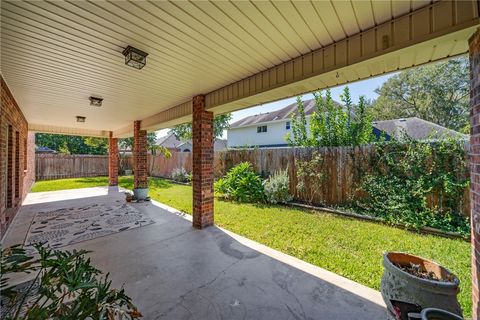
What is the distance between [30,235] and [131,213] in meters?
1.98

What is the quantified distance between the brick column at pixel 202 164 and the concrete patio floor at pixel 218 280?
44cm

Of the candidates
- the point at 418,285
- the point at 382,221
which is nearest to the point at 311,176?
the point at 382,221

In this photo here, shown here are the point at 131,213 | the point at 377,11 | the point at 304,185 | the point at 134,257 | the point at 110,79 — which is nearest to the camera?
the point at 377,11

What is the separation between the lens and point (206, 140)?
4703mm

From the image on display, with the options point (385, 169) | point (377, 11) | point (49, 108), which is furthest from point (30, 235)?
point (385, 169)

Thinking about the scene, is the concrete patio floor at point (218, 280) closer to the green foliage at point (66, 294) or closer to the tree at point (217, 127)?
the green foliage at point (66, 294)

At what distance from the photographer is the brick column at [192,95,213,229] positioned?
15.2 feet

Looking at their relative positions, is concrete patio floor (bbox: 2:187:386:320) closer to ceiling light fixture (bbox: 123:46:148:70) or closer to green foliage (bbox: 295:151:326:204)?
ceiling light fixture (bbox: 123:46:148:70)

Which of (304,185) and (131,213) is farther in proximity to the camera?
(304,185)

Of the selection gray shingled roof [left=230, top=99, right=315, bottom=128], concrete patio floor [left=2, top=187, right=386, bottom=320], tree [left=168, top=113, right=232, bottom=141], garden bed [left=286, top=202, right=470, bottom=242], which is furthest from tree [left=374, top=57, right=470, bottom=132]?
concrete patio floor [left=2, top=187, right=386, bottom=320]

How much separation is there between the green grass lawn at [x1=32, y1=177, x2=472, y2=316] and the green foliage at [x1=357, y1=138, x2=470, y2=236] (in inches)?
19.9

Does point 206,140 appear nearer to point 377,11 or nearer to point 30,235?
point 377,11

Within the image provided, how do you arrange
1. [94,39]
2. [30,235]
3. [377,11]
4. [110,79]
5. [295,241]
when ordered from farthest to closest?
[30,235], [295,241], [110,79], [94,39], [377,11]

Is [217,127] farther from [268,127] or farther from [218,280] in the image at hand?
[218,280]
